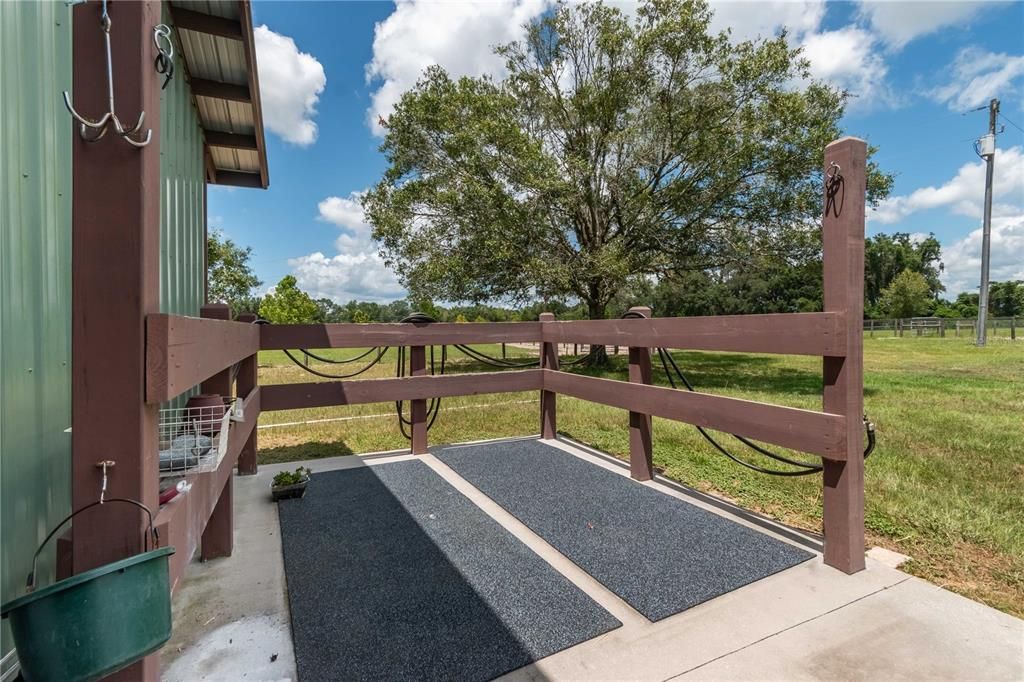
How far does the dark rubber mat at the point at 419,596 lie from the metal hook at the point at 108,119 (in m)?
1.63

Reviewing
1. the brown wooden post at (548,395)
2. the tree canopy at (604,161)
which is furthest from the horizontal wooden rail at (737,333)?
the tree canopy at (604,161)

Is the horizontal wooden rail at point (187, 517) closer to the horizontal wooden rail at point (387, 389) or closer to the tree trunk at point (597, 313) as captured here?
the horizontal wooden rail at point (387, 389)

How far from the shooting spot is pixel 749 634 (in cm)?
172

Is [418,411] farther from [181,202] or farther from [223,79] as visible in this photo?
[223,79]

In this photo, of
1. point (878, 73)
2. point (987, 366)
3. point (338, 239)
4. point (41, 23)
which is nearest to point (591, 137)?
point (878, 73)

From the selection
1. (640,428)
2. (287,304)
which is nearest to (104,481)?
(640,428)

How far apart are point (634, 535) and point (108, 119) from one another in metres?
2.63

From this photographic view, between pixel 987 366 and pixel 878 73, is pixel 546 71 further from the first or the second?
pixel 987 366

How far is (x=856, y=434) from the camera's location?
2.15m

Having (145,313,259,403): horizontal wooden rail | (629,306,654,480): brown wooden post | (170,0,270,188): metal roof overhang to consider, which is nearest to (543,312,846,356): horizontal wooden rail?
(629,306,654,480): brown wooden post

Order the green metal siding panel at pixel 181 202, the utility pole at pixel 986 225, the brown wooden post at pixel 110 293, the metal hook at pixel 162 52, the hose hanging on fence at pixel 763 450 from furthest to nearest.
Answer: the utility pole at pixel 986 225 → the green metal siding panel at pixel 181 202 → the hose hanging on fence at pixel 763 450 → the metal hook at pixel 162 52 → the brown wooden post at pixel 110 293

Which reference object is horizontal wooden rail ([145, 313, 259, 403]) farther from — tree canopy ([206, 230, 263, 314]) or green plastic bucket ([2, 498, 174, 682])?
tree canopy ([206, 230, 263, 314])

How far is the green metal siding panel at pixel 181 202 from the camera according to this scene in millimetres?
2568

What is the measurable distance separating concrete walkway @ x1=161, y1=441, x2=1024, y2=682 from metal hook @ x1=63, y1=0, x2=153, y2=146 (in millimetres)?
1641
